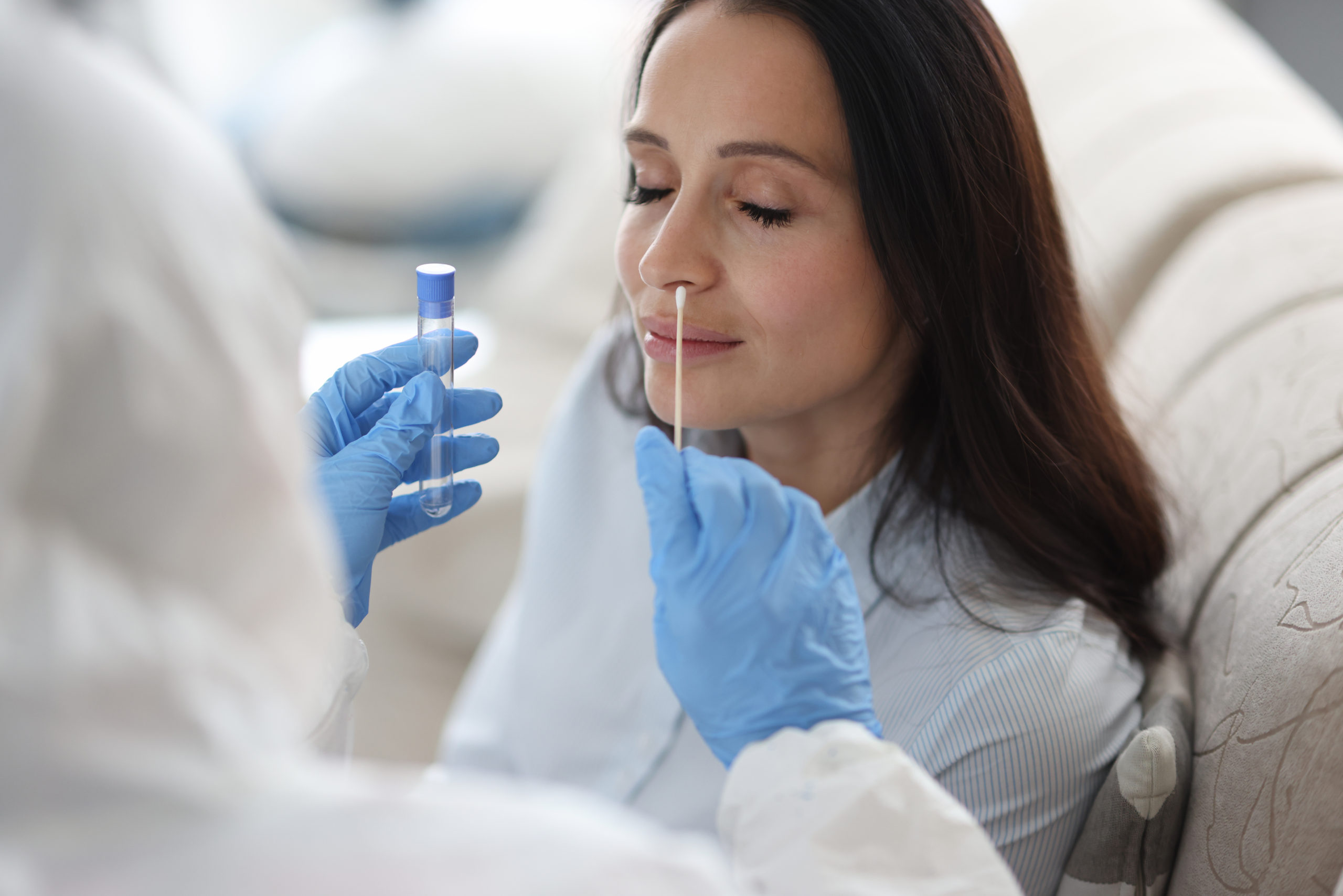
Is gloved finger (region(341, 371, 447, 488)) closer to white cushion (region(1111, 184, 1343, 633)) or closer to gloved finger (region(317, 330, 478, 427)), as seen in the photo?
gloved finger (region(317, 330, 478, 427))

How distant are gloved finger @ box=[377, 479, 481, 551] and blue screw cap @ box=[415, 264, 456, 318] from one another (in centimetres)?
18

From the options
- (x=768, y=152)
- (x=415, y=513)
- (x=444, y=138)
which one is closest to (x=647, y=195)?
(x=768, y=152)

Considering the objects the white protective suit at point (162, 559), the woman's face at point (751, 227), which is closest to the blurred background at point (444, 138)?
the woman's face at point (751, 227)

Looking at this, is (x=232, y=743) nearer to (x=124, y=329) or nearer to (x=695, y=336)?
(x=124, y=329)

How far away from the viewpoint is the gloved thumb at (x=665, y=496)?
70 centimetres

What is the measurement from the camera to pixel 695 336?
94 centimetres

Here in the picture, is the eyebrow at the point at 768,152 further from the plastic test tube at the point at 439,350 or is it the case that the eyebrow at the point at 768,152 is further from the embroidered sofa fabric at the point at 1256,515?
the embroidered sofa fabric at the point at 1256,515

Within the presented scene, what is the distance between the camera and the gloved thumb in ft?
2.31

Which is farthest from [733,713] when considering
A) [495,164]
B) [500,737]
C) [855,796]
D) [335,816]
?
[495,164]

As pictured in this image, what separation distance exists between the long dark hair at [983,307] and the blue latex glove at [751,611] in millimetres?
316

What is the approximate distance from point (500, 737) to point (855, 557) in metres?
0.55

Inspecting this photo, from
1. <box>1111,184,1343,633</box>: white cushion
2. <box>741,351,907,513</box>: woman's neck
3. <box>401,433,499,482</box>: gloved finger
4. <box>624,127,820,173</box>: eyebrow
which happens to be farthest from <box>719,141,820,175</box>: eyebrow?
<box>1111,184,1343,633</box>: white cushion

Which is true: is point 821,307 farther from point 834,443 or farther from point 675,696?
point 675,696

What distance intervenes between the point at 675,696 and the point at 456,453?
0.31 meters
